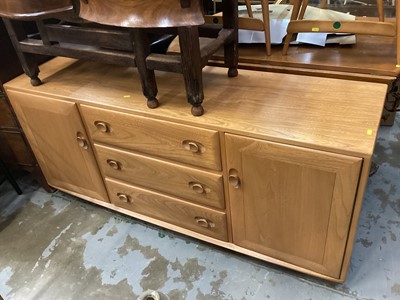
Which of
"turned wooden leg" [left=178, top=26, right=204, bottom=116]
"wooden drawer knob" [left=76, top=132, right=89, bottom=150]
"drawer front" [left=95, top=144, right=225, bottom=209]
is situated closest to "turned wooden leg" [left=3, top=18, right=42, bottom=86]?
"wooden drawer knob" [left=76, top=132, right=89, bottom=150]

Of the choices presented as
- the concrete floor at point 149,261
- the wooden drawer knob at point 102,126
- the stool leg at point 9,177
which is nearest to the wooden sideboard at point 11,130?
the stool leg at point 9,177

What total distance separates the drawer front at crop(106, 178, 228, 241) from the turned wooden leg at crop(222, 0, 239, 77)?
515mm

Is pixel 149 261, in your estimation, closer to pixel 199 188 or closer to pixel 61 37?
pixel 199 188

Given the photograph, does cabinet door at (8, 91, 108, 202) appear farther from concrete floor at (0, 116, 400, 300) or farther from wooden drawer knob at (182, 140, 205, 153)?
wooden drawer knob at (182, 140, 205, 153)

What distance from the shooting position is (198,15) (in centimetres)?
87

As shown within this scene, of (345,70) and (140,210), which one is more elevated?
(345,70)

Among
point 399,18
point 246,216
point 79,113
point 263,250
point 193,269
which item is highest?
point 399,18

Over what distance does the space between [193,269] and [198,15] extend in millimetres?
944

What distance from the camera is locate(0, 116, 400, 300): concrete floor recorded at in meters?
1.28

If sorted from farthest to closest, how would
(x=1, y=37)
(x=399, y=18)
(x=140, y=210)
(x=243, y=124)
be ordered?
(x=140, y=210) → (x=1, y=37) → (x=399, y=18) → (x=243, y=124)

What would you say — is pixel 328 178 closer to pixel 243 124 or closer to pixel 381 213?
pixel 243 124

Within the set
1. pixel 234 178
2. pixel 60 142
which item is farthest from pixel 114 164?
pixel 234 178

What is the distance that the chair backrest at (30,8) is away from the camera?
109 cm

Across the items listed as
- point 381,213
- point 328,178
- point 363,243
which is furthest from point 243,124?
point 381,213
